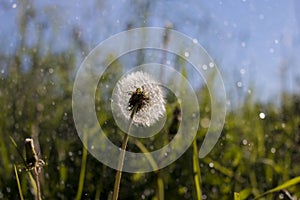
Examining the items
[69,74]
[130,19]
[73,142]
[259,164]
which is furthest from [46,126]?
[259,164]

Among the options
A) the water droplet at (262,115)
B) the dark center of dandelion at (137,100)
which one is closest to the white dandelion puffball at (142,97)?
the dark center of dandelion at (137,100)

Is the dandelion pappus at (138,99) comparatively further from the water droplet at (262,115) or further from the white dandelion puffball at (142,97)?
the water droplet at (262,115)

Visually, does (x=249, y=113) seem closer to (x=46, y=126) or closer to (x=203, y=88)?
(x=203, y=88)

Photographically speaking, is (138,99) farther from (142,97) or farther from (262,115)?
(262,115)

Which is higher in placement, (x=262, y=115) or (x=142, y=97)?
(x=262, y=115)

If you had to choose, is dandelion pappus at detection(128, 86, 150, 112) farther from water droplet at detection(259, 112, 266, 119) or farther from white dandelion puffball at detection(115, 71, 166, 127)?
water droplet at detection(259, 112, 266, 119)

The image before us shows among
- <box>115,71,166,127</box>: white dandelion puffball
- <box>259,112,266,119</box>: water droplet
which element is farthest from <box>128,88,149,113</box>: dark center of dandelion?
<box>259,112,266,119</box>: water droplet

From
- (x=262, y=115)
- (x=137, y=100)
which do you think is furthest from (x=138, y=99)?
(x=262, y=115)

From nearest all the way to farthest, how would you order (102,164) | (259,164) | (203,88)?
(102,164) < (259,164) < (203,88)
